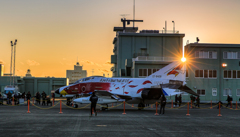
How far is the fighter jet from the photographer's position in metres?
27.7

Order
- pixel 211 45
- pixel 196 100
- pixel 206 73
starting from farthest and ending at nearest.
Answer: pixel 211 45 < pixel 206 73 < pixel 196 100

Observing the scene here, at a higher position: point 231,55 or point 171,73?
point 231,55

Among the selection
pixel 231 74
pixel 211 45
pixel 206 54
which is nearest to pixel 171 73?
pixel 206 54

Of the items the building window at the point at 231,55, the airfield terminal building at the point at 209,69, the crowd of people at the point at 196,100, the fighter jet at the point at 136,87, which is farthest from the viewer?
the building window at the point at 231,55

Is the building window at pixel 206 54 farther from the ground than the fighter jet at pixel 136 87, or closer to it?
farther from the ground

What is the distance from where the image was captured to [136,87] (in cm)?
2823

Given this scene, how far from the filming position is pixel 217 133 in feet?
46.3

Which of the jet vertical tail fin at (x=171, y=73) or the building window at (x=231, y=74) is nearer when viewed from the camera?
the jet vertical tail fin at (x=171, y=73)

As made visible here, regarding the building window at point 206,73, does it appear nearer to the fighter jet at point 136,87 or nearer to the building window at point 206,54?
the building window at point 206,54

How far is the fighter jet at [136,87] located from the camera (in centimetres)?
2773

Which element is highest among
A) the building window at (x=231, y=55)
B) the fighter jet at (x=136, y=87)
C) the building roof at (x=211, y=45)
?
the building roof at (x=211, y=45)

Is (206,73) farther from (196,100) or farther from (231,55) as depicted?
(196,100)

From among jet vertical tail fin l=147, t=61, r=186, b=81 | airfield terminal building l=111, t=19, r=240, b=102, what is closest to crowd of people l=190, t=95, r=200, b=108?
jet vertical tail fin l=147, t=61, r=186, b=81

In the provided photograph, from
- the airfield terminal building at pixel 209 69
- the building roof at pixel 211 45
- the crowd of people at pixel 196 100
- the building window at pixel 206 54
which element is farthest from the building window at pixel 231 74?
the crowd of people at pixel 196 100
